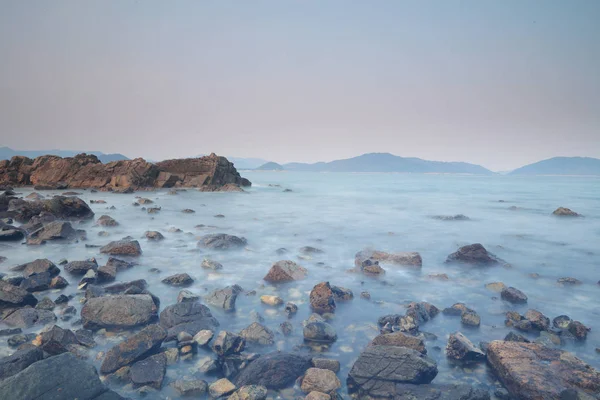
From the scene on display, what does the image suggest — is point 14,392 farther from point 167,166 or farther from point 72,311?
point 167,166

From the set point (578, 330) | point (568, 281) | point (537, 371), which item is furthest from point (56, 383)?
point (568, 281)

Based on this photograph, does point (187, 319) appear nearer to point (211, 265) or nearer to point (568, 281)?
point (211, 265)

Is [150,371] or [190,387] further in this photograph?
[150,371]

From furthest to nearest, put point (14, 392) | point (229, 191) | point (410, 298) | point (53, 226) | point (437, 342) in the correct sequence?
point (229, 191) → point (53, 226) → point (410, 298) → point (437, 342) → point (14, 392)

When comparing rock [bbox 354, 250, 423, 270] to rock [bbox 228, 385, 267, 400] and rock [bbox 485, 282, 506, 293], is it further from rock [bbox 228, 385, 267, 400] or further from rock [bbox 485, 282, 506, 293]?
rock [bbox 228, 385, 267, 400]

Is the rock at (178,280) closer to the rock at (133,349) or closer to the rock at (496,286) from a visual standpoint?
the rock at (133,349)

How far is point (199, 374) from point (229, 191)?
122ft

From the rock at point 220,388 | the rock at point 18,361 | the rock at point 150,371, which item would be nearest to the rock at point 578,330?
the rock at point 220,388

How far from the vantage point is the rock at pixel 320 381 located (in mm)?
3923

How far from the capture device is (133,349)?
14.2 ft

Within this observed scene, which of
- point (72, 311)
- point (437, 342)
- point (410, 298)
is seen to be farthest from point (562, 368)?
point (72, 311)

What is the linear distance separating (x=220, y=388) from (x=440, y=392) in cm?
250

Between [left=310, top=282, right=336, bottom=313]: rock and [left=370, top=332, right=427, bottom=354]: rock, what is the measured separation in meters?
1.53

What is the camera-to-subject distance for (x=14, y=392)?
3.19 meters
